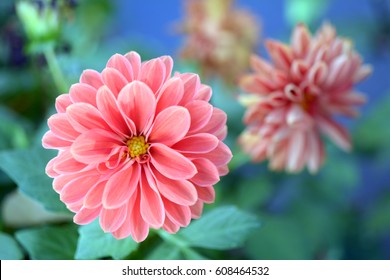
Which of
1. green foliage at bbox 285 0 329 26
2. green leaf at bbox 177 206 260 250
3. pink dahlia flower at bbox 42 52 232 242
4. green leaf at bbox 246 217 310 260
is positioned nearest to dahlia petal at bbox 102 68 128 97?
pink dahlia flower at bbox 42 52 232 242

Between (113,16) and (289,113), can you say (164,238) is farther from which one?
(113,16)

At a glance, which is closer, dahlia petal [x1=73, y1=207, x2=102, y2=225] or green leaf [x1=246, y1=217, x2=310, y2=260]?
dahlia petal [x1=73, y1=207, x2=102, y2=225]

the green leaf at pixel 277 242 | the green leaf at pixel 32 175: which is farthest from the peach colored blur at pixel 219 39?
the green leaf at pixel 32 175

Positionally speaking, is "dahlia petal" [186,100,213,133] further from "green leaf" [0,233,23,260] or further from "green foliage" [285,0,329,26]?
"green foliage" [285,0,329,26]

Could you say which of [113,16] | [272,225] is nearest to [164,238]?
[272,225]

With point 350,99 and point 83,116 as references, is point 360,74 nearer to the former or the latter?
point 350,99

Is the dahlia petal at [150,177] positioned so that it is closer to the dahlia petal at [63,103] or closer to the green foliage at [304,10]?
the dahlia petal at [63,103]

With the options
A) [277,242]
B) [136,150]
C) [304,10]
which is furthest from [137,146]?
[304,10]
